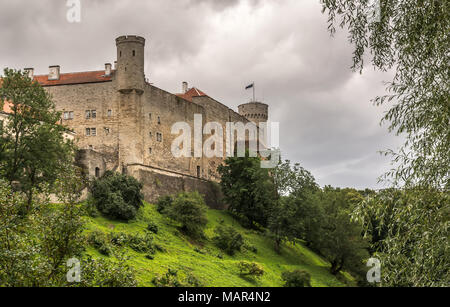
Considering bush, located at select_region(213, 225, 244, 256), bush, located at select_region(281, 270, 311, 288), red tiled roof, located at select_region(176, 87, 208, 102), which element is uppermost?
red tiled roof, located at select_region(176, 87, 208, 102)

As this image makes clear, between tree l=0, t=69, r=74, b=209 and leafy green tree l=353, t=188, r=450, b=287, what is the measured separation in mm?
29346

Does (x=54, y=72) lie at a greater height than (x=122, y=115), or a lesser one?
greater

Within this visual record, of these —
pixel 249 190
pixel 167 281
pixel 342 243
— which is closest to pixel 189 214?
pixel 249 190

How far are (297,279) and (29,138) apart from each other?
78.0 ft

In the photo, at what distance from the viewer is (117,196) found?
47.8m

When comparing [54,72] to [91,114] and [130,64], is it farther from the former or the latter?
[130,64]

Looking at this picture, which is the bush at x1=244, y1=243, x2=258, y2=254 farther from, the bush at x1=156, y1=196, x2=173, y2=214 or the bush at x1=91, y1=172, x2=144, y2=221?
the bush at x1=91, y1=172, x2=144, y2=221

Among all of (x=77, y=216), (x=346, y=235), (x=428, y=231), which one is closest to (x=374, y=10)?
(x=428, y=231)

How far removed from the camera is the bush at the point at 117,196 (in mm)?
47000

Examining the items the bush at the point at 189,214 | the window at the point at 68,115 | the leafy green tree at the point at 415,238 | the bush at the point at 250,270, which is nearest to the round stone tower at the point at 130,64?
the window at the point at 68,115

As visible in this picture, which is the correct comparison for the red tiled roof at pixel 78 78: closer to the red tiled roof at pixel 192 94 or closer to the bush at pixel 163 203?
the bush at pixel 163 203

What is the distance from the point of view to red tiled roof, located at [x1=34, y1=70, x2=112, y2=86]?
58969 mm

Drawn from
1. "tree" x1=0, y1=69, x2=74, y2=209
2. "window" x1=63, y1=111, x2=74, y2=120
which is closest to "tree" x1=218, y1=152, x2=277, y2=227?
"window" x1=63, y1=111, x2=74, y2=120

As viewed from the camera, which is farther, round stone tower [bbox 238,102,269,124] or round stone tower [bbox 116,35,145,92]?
round stone tower [bbox 238,102,269,124]
